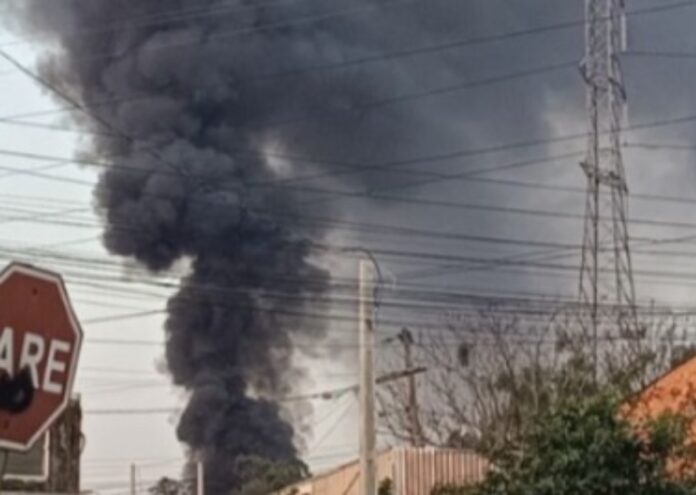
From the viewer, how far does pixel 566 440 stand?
80.6 ft

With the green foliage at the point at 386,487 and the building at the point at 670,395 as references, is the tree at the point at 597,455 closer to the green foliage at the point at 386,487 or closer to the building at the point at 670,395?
the building at the point at 670,395

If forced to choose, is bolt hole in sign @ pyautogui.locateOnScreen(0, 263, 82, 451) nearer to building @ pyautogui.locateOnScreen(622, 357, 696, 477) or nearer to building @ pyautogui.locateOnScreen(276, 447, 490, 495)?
building @ pyautogui.locateOnScreen(622, 357, 696, 477)

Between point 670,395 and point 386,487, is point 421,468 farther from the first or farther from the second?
point 670,395

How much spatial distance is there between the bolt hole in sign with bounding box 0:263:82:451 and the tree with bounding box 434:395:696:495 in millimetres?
19353

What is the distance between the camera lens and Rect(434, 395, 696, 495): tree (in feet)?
79.1

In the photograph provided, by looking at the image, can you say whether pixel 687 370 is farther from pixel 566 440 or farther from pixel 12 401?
pixel 12 401

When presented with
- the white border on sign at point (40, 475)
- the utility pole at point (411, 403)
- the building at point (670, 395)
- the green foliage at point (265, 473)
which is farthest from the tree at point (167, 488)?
the white border on sign at point (40, 475)

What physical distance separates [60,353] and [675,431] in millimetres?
20304

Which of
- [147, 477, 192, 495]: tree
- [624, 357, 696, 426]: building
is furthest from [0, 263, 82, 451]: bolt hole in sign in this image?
[147, 477, 192, 495]: tree

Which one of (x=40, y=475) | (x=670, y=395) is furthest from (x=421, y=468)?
(x=40, y=475)

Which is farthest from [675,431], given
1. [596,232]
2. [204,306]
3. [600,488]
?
[204,306]

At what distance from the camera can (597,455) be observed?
2417 cm

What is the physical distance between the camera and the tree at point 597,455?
24109 millimetres

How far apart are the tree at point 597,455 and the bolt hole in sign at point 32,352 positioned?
762 inches
